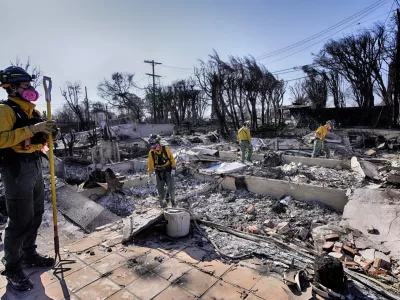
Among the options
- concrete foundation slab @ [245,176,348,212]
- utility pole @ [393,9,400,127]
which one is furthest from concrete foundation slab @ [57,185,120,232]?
utility pole @ [393,9,400,127]

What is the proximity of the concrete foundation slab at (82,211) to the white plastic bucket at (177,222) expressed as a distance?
195 centimetres

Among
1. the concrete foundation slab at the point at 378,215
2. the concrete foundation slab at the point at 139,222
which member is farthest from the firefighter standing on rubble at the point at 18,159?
the concrete foundation slab at the point at 378,215

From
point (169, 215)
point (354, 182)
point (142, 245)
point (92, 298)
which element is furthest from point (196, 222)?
point (354, 182)

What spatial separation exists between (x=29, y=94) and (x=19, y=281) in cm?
166

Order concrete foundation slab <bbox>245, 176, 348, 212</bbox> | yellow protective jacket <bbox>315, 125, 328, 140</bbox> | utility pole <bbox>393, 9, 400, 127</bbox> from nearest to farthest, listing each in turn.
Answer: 1. concrete foundation slab <bbox>245, 176, 348, 212</bbox>
2. yellow protective jacket <bbox>315, 125, 328, 140</bbox>
3. utility pole <bbox>393, 9, 400, 127</bbox>

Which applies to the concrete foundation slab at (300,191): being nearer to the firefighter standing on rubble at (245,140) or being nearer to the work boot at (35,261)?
the firefighter standing on rubble at (245,140)

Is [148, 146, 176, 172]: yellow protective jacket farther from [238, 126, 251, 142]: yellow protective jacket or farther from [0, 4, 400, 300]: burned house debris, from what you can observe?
[238, 126, 251, 142]: yellow protective jacket

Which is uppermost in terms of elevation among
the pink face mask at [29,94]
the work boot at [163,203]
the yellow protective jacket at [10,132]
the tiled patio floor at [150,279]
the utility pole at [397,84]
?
the utility pole at [397,84]

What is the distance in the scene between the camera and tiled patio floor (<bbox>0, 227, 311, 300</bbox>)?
2.06 m

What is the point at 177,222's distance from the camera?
10.0ft

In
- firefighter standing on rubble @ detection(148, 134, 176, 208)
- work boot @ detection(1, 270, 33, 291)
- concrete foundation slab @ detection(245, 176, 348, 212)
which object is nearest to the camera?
work boot @ detection(1, 270, 33, 291)

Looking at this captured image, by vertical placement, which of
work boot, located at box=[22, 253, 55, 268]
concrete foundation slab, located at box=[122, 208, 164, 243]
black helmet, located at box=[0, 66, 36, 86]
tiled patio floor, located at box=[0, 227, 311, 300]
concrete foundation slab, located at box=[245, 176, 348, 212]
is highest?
black helmet, located at box=[0, 66, 36, 86]

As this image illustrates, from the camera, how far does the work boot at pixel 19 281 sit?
6.93 ft

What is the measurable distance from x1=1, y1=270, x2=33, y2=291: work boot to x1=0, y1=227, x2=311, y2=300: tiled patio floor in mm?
49
